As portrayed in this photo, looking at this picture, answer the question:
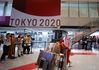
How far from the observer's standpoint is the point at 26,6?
6.38 feet

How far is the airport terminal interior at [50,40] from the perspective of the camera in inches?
75.4

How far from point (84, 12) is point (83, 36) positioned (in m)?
6.92

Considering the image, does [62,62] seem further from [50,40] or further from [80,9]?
[80,9]

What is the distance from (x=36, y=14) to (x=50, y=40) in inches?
592

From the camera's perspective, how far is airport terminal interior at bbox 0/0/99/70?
1.92m

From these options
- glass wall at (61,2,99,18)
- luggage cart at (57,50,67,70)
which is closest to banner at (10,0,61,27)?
luggage cart at (57,50,67,70)

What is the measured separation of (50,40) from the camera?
16969 mm

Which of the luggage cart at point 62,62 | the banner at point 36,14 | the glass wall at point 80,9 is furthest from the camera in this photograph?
the glass wall at point 80,9

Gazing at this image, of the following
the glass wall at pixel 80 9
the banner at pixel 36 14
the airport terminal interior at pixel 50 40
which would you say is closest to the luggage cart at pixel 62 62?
the airport terminal interior at pixel 50 40

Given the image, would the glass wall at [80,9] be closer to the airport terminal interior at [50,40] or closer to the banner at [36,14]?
the airport terminal interior at [50,40]

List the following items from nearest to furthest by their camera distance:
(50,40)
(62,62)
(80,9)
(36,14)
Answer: (36,14) → (62,62) → (50,40) → (80,9)

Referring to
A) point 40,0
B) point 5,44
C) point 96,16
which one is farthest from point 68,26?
point 40,0

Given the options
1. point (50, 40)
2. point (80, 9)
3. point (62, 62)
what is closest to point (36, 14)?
point (62, 62)

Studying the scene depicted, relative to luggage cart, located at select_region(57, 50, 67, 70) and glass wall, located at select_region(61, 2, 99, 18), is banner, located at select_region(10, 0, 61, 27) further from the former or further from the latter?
glass wall, located at select_region(61, 2, 99, 18)
